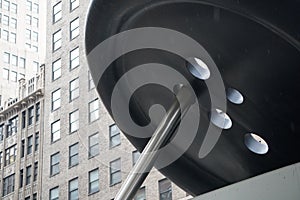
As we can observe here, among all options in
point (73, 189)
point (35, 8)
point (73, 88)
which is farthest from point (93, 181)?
point (35, 8)

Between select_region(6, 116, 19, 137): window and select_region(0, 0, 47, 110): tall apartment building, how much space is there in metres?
14.8

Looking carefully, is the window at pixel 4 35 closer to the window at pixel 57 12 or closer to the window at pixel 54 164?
the window at pixel 57 12

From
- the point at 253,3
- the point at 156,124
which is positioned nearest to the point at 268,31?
the point at 253,3

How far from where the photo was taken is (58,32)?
50.8m

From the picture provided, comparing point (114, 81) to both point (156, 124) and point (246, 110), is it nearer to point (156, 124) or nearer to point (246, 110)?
point (156, 124)

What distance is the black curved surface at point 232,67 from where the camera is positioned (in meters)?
8.58

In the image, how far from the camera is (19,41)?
2997 inches

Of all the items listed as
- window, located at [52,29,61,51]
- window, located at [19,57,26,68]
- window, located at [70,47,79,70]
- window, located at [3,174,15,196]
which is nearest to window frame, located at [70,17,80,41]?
window, located at [70,47,79,70]

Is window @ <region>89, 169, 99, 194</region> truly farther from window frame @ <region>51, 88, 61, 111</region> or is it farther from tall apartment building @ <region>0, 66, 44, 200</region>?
window frame @ <region>51, 88, 61, 111</region>

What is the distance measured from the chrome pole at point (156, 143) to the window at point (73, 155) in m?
33.2

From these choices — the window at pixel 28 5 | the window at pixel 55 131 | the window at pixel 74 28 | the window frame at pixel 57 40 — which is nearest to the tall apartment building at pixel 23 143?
the window at pixel 55 131

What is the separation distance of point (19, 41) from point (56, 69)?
2798 centimetres

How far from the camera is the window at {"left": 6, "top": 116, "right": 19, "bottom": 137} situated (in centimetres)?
5362

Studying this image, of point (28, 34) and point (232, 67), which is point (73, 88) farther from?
point (232, 67)
